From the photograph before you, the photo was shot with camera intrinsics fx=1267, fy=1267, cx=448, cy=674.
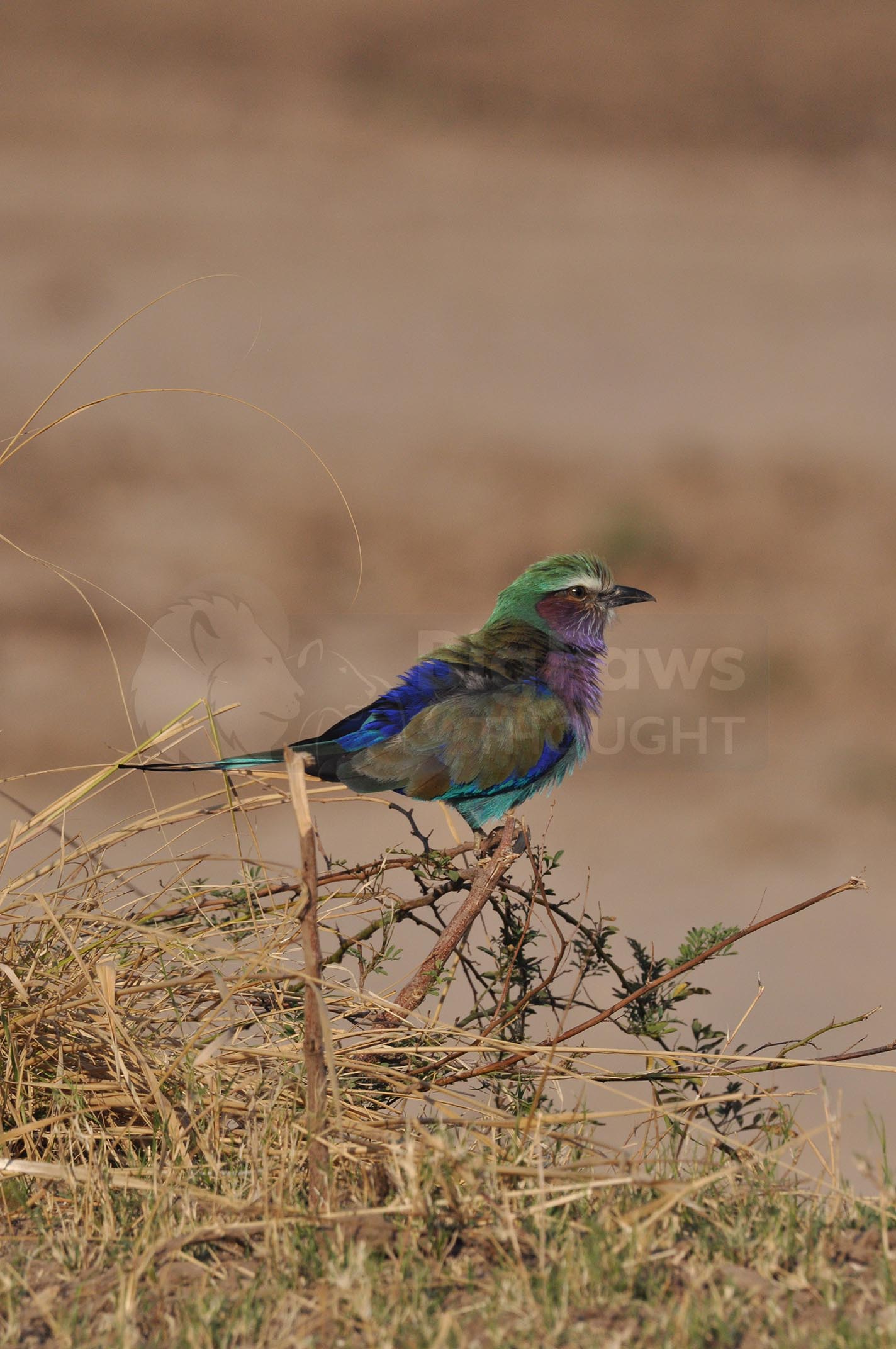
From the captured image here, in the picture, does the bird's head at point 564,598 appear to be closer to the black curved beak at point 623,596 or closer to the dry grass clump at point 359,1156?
the black curved beak at point 623,596

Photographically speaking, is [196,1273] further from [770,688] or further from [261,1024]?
[770,688]

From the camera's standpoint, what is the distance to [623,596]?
12.0 ft

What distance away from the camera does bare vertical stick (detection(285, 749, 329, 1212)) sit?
1.75m

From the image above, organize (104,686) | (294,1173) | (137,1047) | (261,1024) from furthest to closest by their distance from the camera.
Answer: (104,686)
(261,1024)
(137,1047)
(294,1173)

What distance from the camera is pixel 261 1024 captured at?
95.0 inches

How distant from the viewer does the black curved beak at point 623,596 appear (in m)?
3.61

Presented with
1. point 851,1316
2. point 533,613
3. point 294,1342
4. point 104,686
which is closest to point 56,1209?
point 294,1342

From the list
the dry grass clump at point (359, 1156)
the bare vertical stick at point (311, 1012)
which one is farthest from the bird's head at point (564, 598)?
the bare vertical stick at point (311, 1012)

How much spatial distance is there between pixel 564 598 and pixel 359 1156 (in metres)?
1.96

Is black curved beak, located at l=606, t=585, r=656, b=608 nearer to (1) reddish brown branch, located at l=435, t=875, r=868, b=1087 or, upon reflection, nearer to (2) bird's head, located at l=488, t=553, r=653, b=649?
(2) bird's head, located at l=488, t=553, r=653, b=649

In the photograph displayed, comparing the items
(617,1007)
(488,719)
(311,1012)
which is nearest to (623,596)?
(488,719)

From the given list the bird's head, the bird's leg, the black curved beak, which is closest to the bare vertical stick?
the bird's leg

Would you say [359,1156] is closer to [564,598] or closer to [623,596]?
[564,598]

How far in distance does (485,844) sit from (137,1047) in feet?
2.50
